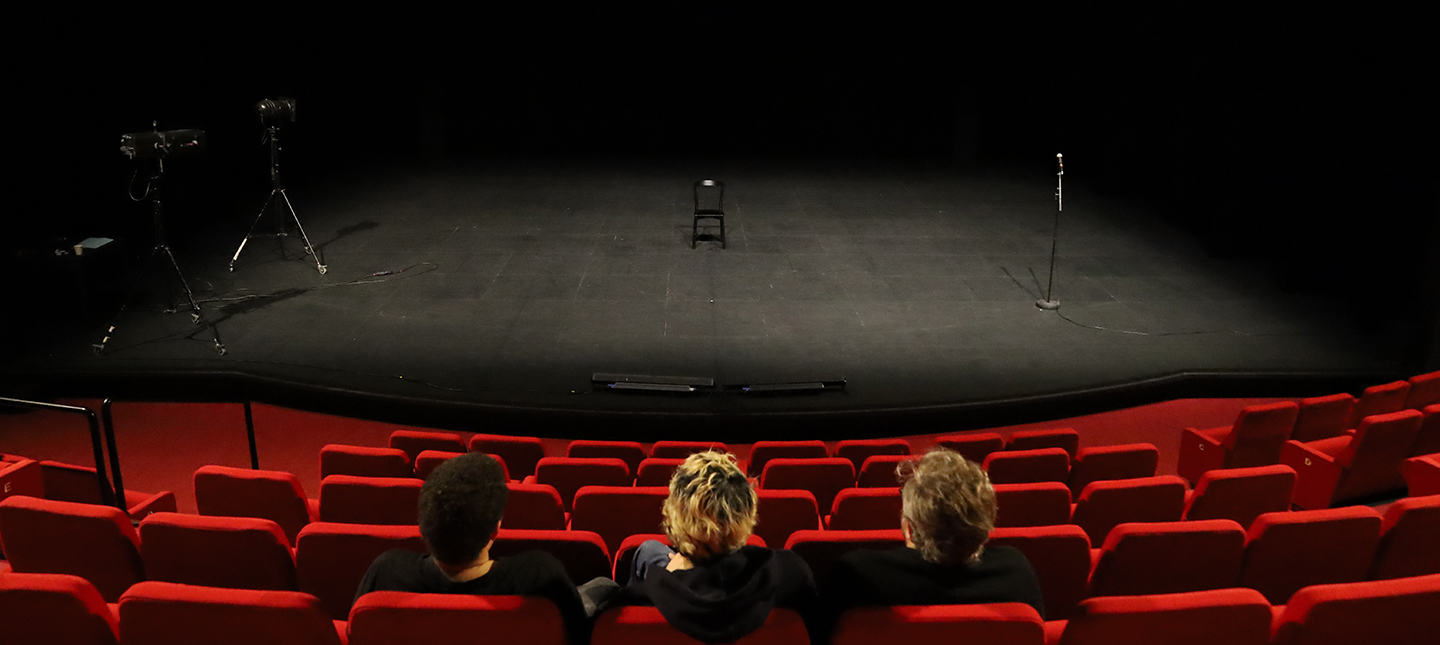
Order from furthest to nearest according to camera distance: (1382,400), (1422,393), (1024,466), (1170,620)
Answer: (1422,393) → (1382,400) → (1024,466) → (1170,620)

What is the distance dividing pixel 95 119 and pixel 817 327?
8164 millimetres

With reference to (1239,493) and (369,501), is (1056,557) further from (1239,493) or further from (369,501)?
(369,501)

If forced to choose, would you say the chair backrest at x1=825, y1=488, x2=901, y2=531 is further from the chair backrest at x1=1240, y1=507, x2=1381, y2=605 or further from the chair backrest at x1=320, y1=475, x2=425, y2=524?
the chair backrest at x1=320, y1=475, x2=425, y2=524

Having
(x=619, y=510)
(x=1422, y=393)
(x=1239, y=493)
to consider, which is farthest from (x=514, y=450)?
(x=1422, y=393)

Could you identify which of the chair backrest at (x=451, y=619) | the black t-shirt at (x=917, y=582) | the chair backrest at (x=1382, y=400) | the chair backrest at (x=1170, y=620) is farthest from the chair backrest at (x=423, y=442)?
the chair backrest at (x=1382, y=400)

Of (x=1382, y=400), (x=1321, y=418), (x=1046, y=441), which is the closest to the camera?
(x=1046, y=441)

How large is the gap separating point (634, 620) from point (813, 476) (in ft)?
7.16

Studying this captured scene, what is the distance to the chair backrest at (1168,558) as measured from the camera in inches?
110

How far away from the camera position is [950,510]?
2217mm

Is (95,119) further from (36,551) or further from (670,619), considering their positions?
(670,619)

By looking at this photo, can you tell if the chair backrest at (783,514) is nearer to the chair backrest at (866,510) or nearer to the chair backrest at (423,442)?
the chair backrest at (866,510)

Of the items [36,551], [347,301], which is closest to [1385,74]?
[347,301]

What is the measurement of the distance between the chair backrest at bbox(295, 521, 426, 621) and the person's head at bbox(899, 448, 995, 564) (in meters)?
1.40

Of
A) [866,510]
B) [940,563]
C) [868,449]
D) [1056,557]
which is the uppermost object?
[940,563]
